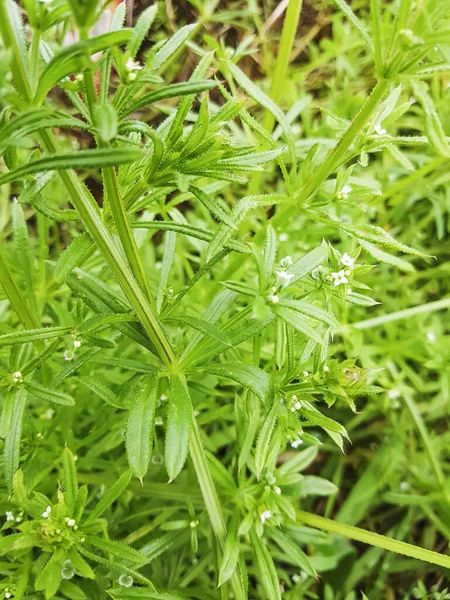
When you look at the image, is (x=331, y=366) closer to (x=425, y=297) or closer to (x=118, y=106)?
(x=118, y=106)

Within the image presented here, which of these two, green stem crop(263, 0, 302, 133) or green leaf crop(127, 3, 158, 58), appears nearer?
green leaf crop(127, 3, 158, 58)

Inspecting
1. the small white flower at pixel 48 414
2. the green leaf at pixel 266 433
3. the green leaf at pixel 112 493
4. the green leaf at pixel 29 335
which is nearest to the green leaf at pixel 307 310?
the green leaf at pixel 266 433

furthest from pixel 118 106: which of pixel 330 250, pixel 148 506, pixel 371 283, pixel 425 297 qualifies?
pixel 425 297

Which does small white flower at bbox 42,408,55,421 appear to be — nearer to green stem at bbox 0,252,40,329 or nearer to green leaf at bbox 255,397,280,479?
green stem at bbox 0,252,40,329

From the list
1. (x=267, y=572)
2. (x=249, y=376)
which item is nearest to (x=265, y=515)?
(x=267, y=572)

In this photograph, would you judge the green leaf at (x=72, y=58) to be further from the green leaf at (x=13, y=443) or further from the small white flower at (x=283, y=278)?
the green leaf at (x=13, y=443)

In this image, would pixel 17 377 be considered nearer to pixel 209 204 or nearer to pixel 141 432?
pixel 141 432

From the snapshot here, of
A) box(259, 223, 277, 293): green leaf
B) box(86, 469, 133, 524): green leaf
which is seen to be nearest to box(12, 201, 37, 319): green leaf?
box(86, 469, 133, 524): green leaf
